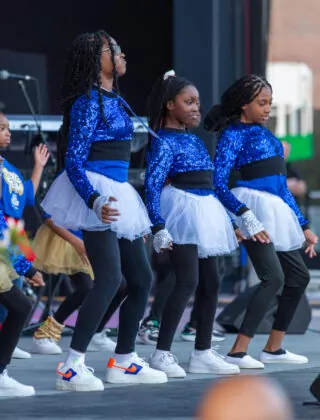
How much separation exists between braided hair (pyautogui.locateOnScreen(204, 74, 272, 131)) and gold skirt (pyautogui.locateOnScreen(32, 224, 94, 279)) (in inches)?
58.2

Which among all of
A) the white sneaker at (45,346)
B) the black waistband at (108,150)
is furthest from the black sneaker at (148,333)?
the black waistband at (108,150)

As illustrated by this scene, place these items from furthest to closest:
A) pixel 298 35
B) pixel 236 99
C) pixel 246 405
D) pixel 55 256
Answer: pixel 298 35 → pixel 55 256 → pixel 236 99 → pixel 246 405

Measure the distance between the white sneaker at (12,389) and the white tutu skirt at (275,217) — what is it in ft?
6.23

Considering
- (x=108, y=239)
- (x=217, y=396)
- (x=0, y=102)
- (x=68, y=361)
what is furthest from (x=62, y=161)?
(x=0, y=102)

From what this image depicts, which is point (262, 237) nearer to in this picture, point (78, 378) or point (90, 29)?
point (78, 378)

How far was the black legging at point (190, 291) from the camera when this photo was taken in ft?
23.1

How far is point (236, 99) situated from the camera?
7605 millimetres

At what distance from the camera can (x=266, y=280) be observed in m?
7.34

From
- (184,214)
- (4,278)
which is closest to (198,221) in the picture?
(184,214)

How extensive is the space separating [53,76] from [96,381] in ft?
23.6

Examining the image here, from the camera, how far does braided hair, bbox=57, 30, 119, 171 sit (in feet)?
21.5

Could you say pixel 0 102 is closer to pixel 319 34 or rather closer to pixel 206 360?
pixel 319 34

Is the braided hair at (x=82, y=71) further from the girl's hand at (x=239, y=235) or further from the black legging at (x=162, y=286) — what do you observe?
the black legging at (x=162, y=286)

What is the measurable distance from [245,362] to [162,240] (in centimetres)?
109
